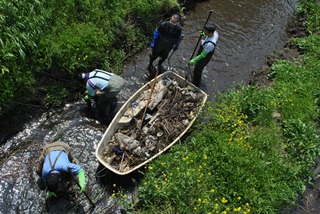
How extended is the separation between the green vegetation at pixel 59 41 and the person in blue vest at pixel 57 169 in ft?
7.07

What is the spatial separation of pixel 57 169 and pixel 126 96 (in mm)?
3891

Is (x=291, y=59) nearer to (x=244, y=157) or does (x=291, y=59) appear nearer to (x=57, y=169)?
(x=244, y=157)

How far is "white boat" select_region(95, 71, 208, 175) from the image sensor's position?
7.16 m

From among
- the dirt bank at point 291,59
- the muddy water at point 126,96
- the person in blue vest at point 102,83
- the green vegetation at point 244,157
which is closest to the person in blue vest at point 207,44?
the green vegetation at point 244,157

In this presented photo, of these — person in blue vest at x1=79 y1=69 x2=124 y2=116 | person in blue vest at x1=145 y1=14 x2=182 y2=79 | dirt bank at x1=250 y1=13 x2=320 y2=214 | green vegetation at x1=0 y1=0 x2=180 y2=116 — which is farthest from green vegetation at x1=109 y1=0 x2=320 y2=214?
green vegetation at x1=0 y1=0 x2=180 y2=116

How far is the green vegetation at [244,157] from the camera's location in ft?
21.6

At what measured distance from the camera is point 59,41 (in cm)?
809

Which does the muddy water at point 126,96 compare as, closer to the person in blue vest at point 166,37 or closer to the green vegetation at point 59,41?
the green vegetation at point 59,41

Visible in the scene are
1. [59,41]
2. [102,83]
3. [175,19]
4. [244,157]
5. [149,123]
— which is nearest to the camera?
[102,83]

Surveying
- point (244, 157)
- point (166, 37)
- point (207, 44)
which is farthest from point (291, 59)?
point (244, 157)

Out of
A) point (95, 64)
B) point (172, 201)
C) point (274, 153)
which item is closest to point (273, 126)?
point (274, 153)

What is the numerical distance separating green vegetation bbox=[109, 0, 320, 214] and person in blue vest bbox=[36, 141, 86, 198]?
1413 mm

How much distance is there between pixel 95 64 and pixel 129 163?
3.50 meters

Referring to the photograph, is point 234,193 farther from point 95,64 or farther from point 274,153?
point 95,64
